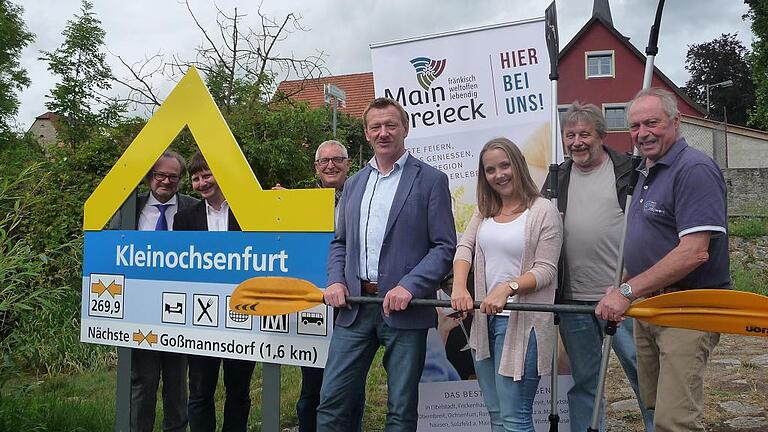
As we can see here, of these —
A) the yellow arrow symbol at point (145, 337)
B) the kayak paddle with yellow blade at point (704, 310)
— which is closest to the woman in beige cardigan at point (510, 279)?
the kayak paddle with yellow blade at point (704, 310)

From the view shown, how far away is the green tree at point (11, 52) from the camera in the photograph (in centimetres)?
2631

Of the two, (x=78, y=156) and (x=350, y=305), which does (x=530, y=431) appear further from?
(x=78, y=156)

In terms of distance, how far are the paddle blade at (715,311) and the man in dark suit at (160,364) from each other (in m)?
2.78

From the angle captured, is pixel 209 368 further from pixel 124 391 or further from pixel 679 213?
pixel 679 213

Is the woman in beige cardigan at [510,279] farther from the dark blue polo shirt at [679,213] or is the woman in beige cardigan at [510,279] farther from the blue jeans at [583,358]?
the blue jeans at [583,358]

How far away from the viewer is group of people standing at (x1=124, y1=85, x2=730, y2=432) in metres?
2.73

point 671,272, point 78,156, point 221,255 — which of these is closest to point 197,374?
point 221,255

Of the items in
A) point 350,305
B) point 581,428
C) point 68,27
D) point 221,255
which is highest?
point 68,27

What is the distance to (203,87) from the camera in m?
3.80

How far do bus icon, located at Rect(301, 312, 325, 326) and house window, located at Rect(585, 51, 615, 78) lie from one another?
95.3 feet

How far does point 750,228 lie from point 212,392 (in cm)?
1238

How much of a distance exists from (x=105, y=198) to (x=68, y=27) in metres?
16.0

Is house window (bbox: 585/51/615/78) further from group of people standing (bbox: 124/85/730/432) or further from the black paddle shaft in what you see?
the black paddle shaft

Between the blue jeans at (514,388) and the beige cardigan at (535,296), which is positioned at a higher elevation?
the beige cardigan at (535,296)
